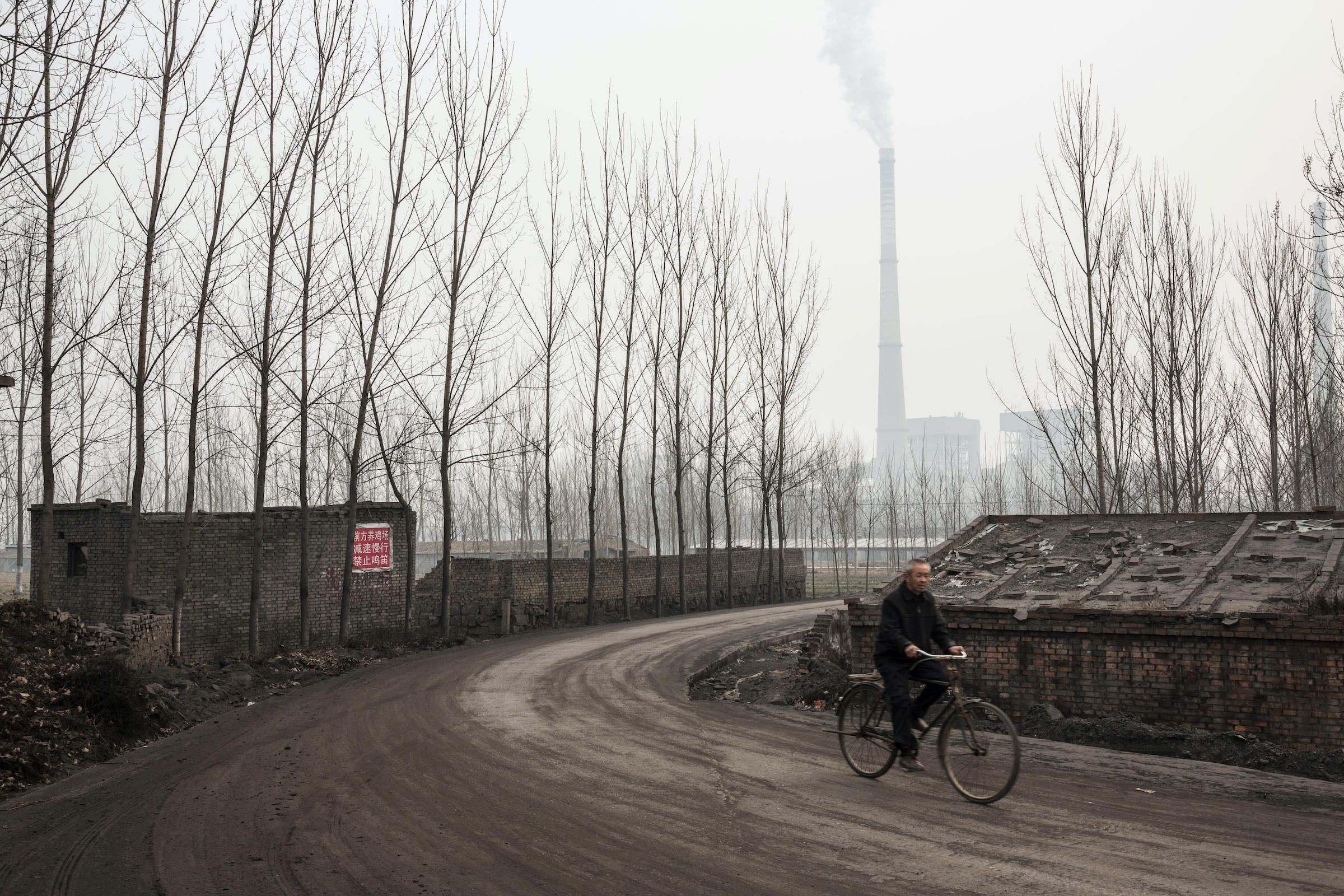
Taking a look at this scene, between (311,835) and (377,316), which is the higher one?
(377,316)

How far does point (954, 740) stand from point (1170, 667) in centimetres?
469

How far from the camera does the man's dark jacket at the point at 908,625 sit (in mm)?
7734

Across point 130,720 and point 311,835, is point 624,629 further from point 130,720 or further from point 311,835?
point 311,835

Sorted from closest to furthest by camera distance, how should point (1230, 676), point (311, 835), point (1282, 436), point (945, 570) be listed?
point (311, 835), point (1230, 676), point (945, 570), point (1282, 436)

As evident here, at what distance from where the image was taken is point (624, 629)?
77.9 feet

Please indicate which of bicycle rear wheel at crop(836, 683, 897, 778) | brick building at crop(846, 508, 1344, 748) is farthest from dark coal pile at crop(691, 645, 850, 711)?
bicycle rear wheel at crop(836, 683, 897, 778)

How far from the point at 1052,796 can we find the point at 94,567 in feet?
70.7

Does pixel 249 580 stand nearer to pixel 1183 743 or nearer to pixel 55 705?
pixel 55 705

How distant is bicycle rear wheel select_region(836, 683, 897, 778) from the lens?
786cm

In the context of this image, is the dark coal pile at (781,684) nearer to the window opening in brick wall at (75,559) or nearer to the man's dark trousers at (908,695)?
the man's dark trousers at (908,695)

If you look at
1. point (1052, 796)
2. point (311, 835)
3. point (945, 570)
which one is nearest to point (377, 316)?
point (945, 570)

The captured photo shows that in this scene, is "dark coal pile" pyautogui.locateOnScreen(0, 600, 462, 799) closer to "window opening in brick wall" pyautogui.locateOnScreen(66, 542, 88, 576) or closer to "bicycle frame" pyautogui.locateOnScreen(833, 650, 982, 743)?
"bicycle frame" pyautogui.locateOnScreen(833, 650, 982, 743)

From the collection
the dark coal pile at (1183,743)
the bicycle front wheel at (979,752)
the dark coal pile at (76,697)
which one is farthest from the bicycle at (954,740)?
the dark coal pile at (76,697)

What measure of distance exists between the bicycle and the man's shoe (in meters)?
0.10
